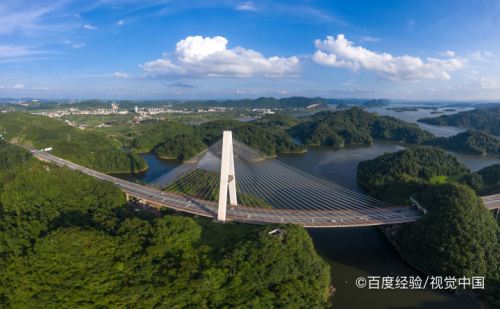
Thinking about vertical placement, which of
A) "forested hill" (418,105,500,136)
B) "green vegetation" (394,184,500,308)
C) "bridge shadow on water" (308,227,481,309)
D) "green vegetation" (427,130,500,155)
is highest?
"forested hill" (418,105,500,136)

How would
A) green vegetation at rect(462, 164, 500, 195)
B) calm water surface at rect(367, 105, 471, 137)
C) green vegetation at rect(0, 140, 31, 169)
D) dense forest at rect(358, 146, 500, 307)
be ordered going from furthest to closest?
calm water surface at rect(367, 105, 471, 137)
green vegetation at rect(0, 140, 31, 169)
green vegetation at rect(462, 164, 500, 195)
dense forest at rect(358, 146, 500, 307)

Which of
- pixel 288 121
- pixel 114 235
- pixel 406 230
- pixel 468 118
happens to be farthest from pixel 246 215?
pixel 468 118

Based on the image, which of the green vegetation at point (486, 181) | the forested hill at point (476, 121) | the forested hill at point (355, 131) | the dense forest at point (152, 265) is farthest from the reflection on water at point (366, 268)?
the forested hill at point (476, 121)

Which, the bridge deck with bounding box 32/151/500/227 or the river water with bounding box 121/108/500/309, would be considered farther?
the bridge deck with bounding box 32/151/500/227

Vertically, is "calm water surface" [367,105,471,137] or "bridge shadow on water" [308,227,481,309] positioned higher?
"calm water surface" [367,105,471,137]

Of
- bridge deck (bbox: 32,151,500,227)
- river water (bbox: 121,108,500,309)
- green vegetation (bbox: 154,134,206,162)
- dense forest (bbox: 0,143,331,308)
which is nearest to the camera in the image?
dense forest (bbox: 0,143,331,308)

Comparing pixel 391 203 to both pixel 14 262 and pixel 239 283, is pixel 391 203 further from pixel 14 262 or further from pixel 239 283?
pixel 14 262

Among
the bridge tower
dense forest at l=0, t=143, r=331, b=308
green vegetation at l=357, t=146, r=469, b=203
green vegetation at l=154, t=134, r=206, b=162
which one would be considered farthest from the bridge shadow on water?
green vegetation at l=154, t=134, r=206, b=162

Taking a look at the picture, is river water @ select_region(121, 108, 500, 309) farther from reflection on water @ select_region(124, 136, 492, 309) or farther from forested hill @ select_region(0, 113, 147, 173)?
forested hill @ select_region(0, 113, 147, 173)
